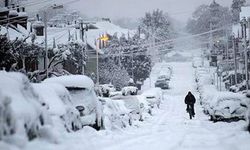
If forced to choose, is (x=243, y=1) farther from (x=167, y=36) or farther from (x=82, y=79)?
(x=82, y=79)

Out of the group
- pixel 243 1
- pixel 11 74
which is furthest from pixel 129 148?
pixel 243 1

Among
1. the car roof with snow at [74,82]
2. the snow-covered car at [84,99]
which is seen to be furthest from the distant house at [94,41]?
the snow-covered car at [84,99]

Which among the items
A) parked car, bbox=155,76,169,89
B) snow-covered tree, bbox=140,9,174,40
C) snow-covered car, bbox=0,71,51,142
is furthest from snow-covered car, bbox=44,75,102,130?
snow-covered tree, bbox=140,9,174,40

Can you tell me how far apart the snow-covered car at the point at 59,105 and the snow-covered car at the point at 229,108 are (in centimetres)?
1188

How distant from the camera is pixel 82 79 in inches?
620

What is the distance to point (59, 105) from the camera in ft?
39.4

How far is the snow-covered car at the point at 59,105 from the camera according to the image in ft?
37.8

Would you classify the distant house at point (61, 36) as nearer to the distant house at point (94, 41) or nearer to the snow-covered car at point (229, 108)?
the distant house at point (94, 41)

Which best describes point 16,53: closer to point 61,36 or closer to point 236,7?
point 61,36

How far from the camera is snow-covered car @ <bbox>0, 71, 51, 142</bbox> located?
8.37 m

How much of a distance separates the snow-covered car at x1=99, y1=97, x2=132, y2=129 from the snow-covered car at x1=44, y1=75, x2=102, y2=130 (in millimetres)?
996

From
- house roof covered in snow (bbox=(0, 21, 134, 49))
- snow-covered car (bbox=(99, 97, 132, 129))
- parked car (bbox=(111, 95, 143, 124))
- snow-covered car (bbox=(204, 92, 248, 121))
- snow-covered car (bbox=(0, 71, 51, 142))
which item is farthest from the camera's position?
house roof covered in snow (bbox=(0, 21, 134, 49))

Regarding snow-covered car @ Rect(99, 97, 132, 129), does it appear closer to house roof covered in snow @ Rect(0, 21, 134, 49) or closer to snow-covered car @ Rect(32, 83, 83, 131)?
snow-covered car @ Rect(32, 83, 83, 131)

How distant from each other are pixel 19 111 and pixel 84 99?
677 cm
